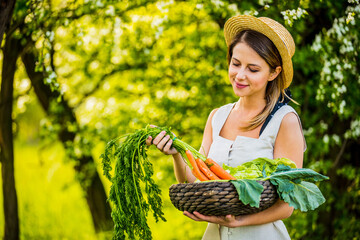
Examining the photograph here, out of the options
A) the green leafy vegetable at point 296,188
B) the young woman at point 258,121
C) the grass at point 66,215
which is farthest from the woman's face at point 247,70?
the grass at point 66,215

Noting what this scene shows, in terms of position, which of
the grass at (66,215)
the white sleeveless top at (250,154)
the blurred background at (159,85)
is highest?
the white sleeveless top at (250,154)

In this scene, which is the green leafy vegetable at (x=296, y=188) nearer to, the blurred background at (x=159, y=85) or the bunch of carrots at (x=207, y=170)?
the bunch of carrots at (x=207, y=170)

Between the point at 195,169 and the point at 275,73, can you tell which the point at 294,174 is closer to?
the point at 195,169

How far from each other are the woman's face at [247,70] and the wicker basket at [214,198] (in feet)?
2.12

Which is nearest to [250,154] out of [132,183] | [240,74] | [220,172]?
[220,172]

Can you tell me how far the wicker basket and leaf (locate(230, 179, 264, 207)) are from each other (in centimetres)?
4

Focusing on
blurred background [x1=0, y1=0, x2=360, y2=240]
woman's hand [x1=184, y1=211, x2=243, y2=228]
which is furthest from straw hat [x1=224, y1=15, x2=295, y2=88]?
blurred background [x1=0, y1=0, x2=360, y2=240]

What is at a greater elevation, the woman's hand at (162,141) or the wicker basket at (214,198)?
the woman's hand at (162,141)

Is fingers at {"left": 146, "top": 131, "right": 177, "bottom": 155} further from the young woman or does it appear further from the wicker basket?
the wicker basket

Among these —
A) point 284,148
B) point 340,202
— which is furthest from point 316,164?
point 284,148

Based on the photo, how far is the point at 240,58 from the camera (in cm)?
272

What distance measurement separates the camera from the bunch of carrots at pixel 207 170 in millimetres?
2477

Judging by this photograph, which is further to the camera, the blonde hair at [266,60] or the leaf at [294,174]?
the blonde hair at [266,60]

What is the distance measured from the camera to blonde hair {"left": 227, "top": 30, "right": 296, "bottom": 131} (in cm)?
275
